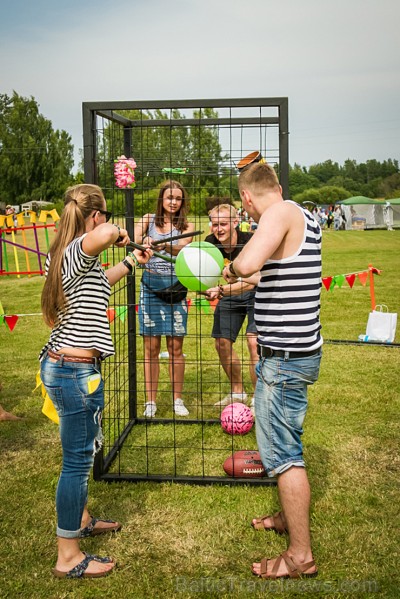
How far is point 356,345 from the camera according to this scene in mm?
8156

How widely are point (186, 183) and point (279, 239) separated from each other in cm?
375

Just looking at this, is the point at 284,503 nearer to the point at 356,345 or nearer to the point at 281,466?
the point at 281,466

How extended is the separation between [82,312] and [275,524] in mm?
1734

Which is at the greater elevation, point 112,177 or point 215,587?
point 112,177

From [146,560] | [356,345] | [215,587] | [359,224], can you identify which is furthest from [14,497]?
[359,224]

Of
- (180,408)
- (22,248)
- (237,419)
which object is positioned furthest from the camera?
(22,248)

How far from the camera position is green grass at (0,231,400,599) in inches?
122

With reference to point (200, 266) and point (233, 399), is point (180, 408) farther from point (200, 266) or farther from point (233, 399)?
point (200, 266)

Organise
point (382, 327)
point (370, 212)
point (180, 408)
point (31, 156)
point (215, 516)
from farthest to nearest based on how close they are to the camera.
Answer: point (31, 156), point (370, 212), point (382, 327), point (180, 408), point (215, 516)

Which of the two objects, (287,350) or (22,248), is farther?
(22,248)

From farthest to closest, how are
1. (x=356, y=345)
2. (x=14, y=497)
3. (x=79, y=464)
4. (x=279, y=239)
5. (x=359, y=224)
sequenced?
(x=359, y=224) < (x=356, y=345) < (x=14, y=497) < (x=79, y=464) < (x=279, y=239)

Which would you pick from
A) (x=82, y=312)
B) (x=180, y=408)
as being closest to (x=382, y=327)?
(x=180, y=408)

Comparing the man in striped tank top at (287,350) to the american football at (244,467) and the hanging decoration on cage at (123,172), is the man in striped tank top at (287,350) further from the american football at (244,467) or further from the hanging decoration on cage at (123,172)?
the hanging decoration on cage at (123,172)

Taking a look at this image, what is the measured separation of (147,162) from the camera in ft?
16.3
